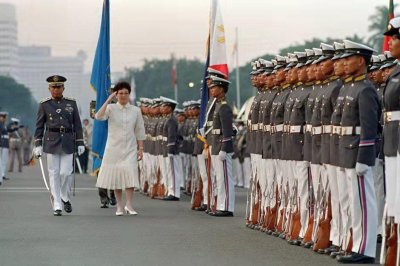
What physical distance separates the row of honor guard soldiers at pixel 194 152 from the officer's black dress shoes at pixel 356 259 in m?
7.30

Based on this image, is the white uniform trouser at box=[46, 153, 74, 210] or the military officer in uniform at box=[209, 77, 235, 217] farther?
the white uniform trouser at box=[46, 153, 74, 210]

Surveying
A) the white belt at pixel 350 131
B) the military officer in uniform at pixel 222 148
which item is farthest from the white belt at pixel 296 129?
the military officer in uniform at pixel 222 148

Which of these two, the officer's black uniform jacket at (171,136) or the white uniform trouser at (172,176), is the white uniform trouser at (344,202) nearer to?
the white uniform trouser at (172,176)

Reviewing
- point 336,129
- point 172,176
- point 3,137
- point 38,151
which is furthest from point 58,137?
point 3,137

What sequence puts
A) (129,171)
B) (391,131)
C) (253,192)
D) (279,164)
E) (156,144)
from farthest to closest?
(156,144) < (129,171) < (253,192) < (279,164) < (391,131)

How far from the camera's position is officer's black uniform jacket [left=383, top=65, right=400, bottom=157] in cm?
1286

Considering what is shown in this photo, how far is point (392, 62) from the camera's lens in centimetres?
1695

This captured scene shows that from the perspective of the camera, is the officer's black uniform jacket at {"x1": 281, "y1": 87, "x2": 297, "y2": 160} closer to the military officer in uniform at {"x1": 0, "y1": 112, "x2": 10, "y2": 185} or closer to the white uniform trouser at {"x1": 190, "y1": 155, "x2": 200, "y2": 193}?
the white uniform trouser at {"x1": 190, "y1": 155, "x2": 200, "y2": 193}

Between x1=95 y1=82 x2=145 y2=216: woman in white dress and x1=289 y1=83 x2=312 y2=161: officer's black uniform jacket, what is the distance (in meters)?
5.43

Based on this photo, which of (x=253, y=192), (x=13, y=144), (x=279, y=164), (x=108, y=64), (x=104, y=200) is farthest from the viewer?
(x=13, y=144)

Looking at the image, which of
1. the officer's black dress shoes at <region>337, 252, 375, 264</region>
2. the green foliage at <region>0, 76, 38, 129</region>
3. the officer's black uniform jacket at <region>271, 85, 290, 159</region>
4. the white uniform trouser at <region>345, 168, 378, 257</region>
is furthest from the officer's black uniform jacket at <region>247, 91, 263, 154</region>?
the green foliage at <region>0, 76, 38, 129</region>

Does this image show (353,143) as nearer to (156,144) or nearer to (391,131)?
(391,131)

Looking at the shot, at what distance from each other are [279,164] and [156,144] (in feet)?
41.8

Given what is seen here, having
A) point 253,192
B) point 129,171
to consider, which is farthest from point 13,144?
point 253,192
